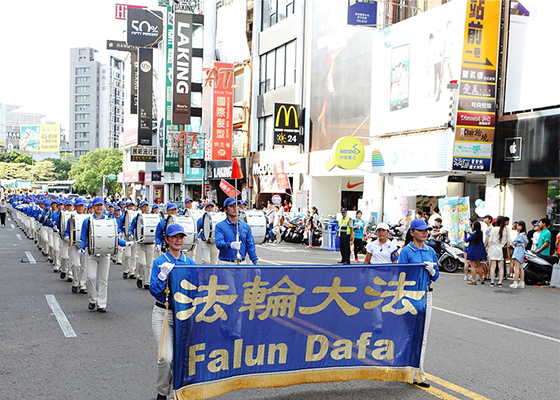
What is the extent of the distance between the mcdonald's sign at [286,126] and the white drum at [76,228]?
863 inches

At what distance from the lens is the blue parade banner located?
17.5 ft

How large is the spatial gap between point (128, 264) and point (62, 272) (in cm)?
161

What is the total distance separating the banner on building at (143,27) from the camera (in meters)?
68.1

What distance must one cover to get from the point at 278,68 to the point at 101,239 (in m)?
29.3

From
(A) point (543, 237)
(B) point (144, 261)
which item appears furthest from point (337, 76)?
(B) point (144, 261)

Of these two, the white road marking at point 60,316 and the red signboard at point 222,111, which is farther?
the red signboard at point 222,111

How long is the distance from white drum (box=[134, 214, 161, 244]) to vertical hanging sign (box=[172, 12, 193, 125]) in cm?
3381

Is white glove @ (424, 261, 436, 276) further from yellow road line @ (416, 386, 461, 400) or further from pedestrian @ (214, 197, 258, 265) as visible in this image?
pedestrian @ (214, 197, 258, 265)

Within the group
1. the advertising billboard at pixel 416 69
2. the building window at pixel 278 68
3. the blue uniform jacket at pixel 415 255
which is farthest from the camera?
the building window at pixel 278 68

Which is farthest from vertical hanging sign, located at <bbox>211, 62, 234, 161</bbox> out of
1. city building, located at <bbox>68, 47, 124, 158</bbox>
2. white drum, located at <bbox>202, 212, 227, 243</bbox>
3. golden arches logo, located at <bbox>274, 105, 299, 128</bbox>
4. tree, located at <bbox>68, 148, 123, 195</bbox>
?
city building, located at <bbox>68, 47, 124, 158</bbox>

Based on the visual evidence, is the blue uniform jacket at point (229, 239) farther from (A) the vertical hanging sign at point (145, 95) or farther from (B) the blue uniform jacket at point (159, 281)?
(A) the vertical hanging sign at point (145, 95)

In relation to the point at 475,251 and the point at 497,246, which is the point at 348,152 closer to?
the point at 475,251

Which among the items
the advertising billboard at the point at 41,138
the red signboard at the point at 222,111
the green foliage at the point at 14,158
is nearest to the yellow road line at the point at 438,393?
the red signboard at the point at 222,111

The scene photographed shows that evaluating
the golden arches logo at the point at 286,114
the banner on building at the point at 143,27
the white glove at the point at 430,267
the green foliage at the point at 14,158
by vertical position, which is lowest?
the white glove at the point at 430,267
